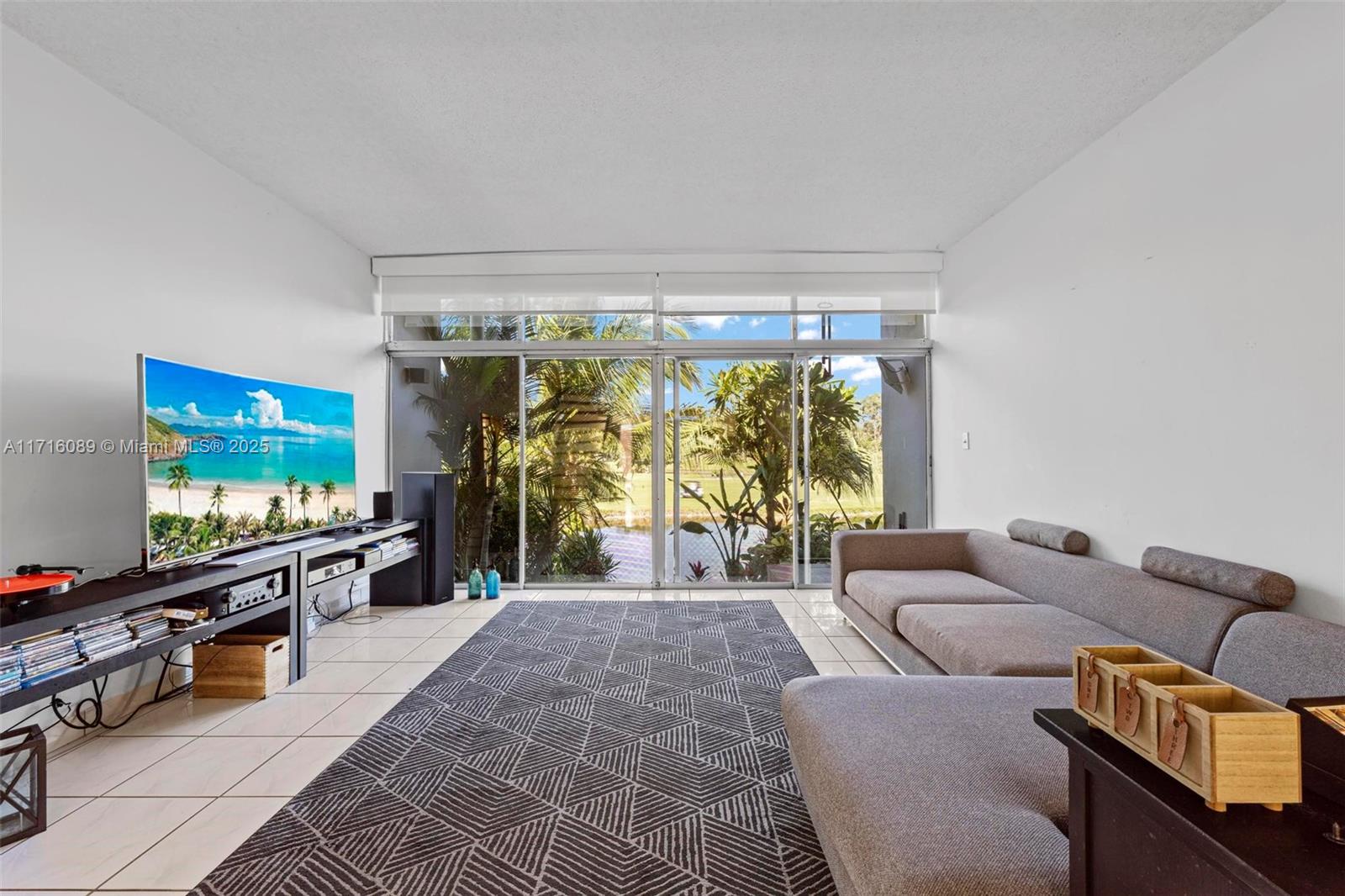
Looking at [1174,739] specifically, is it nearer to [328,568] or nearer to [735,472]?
[328,568]

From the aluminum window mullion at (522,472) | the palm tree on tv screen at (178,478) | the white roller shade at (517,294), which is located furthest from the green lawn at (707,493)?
the palm tree on tv screen at (178,478)

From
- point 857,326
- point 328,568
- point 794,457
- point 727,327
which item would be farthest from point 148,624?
point 857,326

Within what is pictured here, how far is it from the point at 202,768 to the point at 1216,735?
295cm

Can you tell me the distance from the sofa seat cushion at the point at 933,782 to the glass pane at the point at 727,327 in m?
3.40

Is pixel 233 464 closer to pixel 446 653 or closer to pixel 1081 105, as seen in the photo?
pixel 446 653

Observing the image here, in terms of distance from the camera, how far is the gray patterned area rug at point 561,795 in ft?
5.23

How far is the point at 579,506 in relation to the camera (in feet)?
16.1

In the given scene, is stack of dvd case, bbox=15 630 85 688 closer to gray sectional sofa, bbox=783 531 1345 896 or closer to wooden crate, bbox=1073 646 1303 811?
gray sectional sofa, bbox=783 531 1345 896

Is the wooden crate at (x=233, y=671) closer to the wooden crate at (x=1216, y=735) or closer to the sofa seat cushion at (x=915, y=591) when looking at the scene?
the sofa seat cushion at (x=915, y=591)

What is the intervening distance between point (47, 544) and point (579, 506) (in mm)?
3113

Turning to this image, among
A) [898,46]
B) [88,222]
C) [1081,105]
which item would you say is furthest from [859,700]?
[88,222]

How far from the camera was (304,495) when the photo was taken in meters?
3.37

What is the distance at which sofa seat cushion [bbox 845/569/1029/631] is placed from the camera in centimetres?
288

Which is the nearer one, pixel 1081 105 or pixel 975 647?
pixel 975 647
